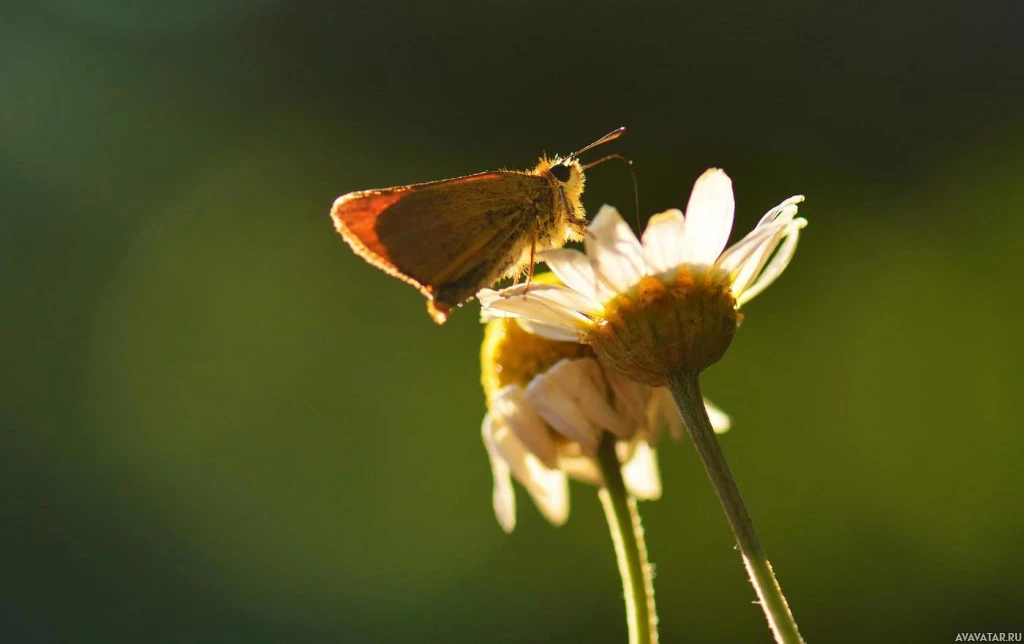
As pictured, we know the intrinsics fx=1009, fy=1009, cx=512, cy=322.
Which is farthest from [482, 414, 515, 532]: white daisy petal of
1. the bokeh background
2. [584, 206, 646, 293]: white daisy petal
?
the bokeh background

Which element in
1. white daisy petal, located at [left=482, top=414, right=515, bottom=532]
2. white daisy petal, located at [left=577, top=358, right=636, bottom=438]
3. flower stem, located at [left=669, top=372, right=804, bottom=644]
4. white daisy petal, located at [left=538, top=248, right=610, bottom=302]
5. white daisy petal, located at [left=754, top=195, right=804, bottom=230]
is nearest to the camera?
flower stem, located at [left=669, top=372, right=804, bottom=644]

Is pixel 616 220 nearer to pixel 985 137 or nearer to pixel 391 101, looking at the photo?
pixel 985 137

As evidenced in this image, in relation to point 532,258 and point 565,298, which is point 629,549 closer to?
point 565,298

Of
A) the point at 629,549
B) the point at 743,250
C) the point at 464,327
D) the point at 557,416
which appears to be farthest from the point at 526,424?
the point at 464,327

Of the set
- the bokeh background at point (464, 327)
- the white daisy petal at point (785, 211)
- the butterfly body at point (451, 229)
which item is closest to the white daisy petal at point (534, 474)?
the butterfly body at point (451, 229)

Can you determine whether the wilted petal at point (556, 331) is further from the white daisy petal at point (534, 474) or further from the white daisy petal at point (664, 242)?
the white daisy petal at point (534, 474)

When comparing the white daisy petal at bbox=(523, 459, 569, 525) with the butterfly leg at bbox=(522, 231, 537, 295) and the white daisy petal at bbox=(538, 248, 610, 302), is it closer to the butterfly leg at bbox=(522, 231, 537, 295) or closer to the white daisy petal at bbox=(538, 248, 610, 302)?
the butterfly leg at bbox=(522, 231, 537, 295)
